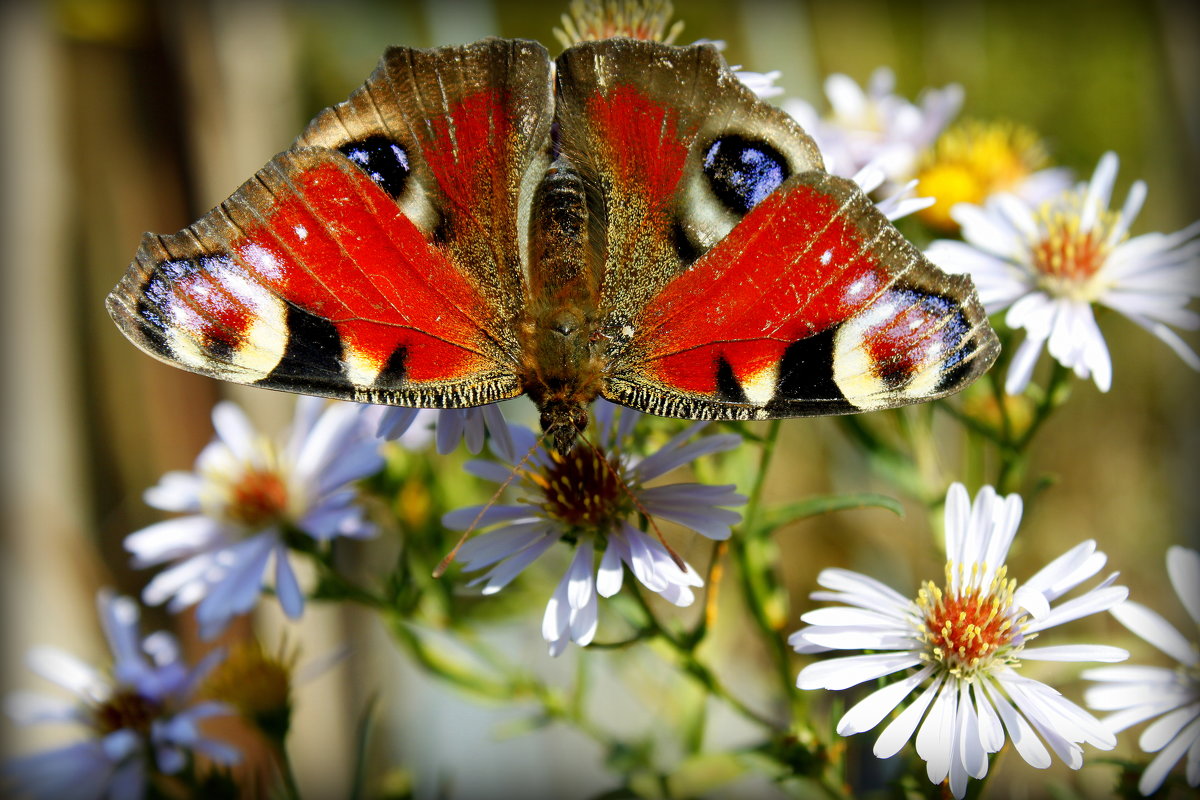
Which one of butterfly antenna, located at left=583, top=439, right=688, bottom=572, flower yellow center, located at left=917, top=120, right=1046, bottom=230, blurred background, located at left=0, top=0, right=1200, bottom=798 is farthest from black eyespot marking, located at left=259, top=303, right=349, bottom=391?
blurred background, located at left=0, top=0, right=1200, bottom=798

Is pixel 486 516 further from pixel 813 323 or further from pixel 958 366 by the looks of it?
pixel 958 366

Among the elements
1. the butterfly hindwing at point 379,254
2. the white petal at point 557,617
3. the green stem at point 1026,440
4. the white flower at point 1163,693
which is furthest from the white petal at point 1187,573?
the butterfly hindwing at point 379,254

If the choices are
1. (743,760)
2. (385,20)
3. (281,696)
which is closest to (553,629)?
(743,760)

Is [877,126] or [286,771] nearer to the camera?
[286,771]

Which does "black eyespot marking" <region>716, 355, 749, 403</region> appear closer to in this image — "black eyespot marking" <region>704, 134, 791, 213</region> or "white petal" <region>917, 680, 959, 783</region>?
"black eyespot marking" <region>704, 134, 791, 213</region>

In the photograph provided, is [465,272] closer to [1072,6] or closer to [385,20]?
[385,20]

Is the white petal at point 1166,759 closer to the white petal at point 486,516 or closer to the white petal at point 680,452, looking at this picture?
the white petal at point 680,452

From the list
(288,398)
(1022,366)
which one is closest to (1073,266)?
(1022,366)
